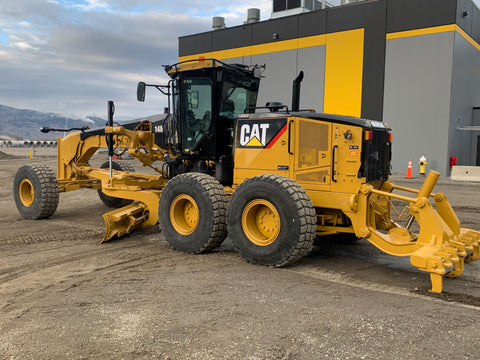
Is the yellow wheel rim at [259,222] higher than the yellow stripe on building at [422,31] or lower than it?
lower

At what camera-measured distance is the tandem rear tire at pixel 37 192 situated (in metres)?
8.62

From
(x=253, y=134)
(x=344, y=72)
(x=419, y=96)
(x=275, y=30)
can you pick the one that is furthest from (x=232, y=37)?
(x=253, y=134)

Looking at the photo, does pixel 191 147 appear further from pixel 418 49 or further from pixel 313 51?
pixel 313 51

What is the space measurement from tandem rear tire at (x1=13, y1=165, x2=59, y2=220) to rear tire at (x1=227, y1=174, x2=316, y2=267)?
4667 millimetres

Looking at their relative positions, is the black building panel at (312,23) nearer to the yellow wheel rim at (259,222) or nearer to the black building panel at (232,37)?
the black building panel at (232,37)

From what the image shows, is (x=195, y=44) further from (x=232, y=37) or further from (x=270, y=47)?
(x=270, y=47)

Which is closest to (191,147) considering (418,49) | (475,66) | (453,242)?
(453,242)

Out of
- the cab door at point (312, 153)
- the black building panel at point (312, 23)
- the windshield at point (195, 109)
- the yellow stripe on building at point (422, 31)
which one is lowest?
the cab door at point (312, 153)

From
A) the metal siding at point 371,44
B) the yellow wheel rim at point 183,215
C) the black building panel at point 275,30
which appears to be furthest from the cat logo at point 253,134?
the black building panel at point 275,30

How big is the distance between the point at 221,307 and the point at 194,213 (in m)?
2.41

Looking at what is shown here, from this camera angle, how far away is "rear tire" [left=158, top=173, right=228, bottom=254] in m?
5.89

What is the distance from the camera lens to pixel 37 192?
8656mm

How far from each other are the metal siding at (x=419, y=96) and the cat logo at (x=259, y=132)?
46.2ft

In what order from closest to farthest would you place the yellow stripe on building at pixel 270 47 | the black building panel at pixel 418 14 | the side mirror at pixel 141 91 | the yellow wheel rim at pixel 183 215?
the yellow wheel rim at pixel 183 215, the side mirror at pixel 141 91, the black building panel at pixel 418 14, the yellow stripe on building at pixel 270 47
